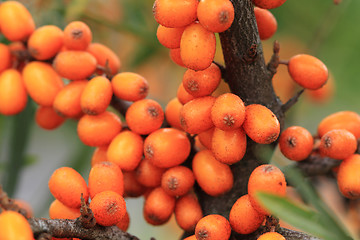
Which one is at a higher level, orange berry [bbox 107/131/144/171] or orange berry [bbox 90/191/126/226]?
orange berry [bbox 90/191/126/226]

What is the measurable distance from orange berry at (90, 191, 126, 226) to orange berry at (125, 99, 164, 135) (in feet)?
0.52

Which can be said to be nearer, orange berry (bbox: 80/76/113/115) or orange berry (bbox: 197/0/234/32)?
orange berry (bbox: 197/0/234/32)

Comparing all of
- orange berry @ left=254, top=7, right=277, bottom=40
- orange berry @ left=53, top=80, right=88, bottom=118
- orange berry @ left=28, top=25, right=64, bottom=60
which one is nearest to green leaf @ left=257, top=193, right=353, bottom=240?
orange berry @ left=254, top=7, right=277, bottom=40

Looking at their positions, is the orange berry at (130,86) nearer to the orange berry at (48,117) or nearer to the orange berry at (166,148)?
the orange berry at (166,148)

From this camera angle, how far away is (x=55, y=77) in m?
0.83

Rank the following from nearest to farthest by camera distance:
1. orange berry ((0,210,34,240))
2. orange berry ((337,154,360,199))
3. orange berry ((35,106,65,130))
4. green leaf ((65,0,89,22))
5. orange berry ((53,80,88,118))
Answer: orange berry ((0,210,34,240))
orange berry ((337,154,360,199))
orange berry ((53,80,88,118))
orange berry ((35,106,65,130))
green leaf ((65,0,89,22))

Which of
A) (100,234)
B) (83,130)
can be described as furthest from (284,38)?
(100,234)

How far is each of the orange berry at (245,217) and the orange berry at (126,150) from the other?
202 mm

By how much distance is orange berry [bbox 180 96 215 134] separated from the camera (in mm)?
619

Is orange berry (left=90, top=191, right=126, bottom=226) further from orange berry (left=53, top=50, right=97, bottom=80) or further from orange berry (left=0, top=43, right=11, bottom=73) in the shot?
orange berry (left=0, top=43, right=11, bottom=73)

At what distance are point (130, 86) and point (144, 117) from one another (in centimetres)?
7

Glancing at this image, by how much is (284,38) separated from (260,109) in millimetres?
1047

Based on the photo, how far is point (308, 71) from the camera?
690mm

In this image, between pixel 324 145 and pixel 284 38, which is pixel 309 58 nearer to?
pixel 324 145
